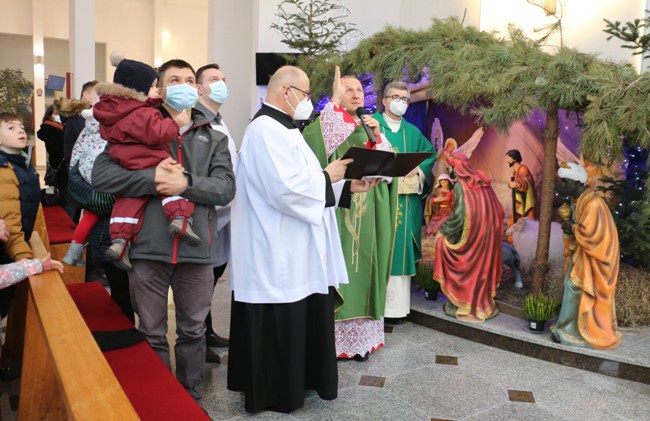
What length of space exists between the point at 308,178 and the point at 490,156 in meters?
3.32

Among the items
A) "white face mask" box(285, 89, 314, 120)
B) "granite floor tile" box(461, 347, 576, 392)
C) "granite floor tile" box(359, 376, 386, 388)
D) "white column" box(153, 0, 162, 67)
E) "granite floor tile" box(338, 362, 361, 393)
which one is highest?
"white column" box(153, 0, 162, 67)

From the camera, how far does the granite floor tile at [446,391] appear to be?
358cm

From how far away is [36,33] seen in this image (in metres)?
16.8

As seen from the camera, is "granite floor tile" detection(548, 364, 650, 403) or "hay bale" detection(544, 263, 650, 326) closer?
"granite floor tile" detection(548, 364, 650, 403)

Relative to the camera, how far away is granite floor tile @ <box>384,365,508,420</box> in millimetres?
3578

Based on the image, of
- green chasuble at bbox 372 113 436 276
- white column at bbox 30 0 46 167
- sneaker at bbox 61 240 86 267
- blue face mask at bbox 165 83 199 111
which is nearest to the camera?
blue face mask at bbox 165 83 199 111

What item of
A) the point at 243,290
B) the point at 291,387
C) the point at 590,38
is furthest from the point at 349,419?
the point at 590,38

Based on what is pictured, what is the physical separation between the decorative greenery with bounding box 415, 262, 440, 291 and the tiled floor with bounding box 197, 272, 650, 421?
0.87 meters

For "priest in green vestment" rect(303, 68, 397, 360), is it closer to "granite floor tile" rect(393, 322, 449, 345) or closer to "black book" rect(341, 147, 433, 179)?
"granite floor tile" rect(393, 322, 449, 345)

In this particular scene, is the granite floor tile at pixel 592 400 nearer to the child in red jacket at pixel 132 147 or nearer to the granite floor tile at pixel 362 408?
the granite floor tile at pixel 362 408

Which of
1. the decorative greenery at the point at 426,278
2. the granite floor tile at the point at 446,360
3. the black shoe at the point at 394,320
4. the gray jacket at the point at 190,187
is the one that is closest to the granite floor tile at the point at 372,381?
the granite floor tile at the point at 446,360

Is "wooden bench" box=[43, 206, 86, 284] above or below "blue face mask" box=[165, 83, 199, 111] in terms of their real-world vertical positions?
below

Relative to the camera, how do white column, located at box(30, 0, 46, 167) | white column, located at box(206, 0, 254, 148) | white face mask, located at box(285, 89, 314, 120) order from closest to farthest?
white face mask, located at box(285, 89, 314, 120), white column, located at box(206, 0, 254, 148), white column, located at box(30, 0, 46, 167)

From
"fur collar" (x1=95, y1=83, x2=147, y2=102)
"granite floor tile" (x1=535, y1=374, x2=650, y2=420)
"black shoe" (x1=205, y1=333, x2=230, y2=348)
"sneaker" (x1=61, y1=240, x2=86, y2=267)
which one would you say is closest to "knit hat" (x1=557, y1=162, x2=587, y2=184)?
"granite floor tile" (x1=535, y1=374, x2=650, y2=420)
